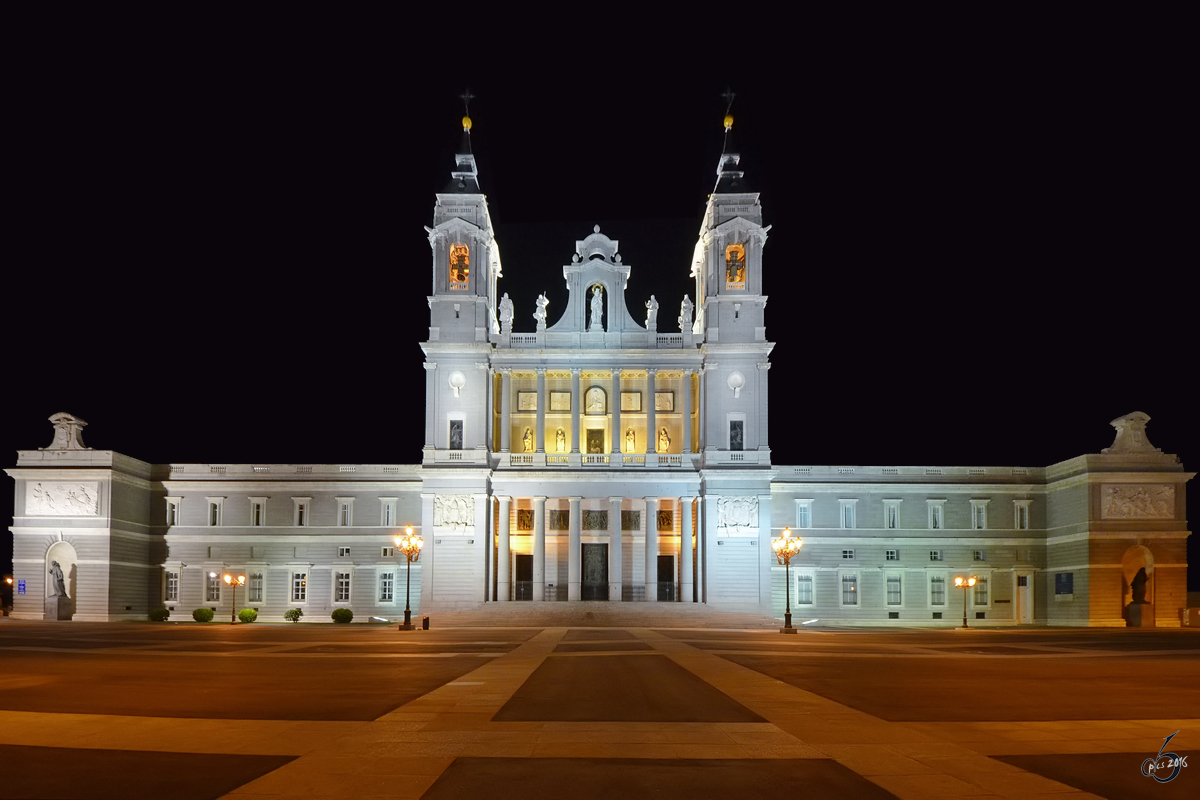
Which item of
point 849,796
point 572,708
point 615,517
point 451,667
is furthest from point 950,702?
point 615,517

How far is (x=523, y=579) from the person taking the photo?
258 feet

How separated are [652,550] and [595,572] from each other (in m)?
5.20

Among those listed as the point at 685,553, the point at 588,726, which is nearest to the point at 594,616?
the point at 685,553

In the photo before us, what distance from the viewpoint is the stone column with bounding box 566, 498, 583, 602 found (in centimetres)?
7519

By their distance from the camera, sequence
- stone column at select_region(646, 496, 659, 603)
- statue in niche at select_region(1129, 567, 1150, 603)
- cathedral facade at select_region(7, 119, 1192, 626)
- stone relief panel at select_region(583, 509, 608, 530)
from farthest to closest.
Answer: stone relief panel at select_region(583, 509, 608, 530)
cathedral facade at select_region(7, 119, 1192, 626)
stone column at select_region(646, 496, 659, 603)
statue in niche at select_region(1129, 567, 1150, 603)

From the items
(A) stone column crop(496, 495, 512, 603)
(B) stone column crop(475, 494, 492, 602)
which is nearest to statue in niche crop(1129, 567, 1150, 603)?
(A) stone column crop(496, 495, 512, 603)

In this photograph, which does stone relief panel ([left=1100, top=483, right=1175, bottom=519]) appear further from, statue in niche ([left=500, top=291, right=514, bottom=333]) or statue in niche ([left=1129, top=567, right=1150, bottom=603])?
statue in niche ([left=500, top=291, right=514, bottom=333])

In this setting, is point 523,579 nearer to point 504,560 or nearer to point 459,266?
point 504,560

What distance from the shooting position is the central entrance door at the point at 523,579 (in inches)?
3007

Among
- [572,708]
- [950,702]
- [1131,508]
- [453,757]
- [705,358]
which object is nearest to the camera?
[453,757]

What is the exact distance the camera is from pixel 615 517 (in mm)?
75062

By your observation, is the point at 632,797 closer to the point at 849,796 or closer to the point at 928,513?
the point at 849,796

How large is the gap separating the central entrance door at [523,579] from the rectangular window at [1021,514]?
112ft

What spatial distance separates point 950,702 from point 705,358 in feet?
185
